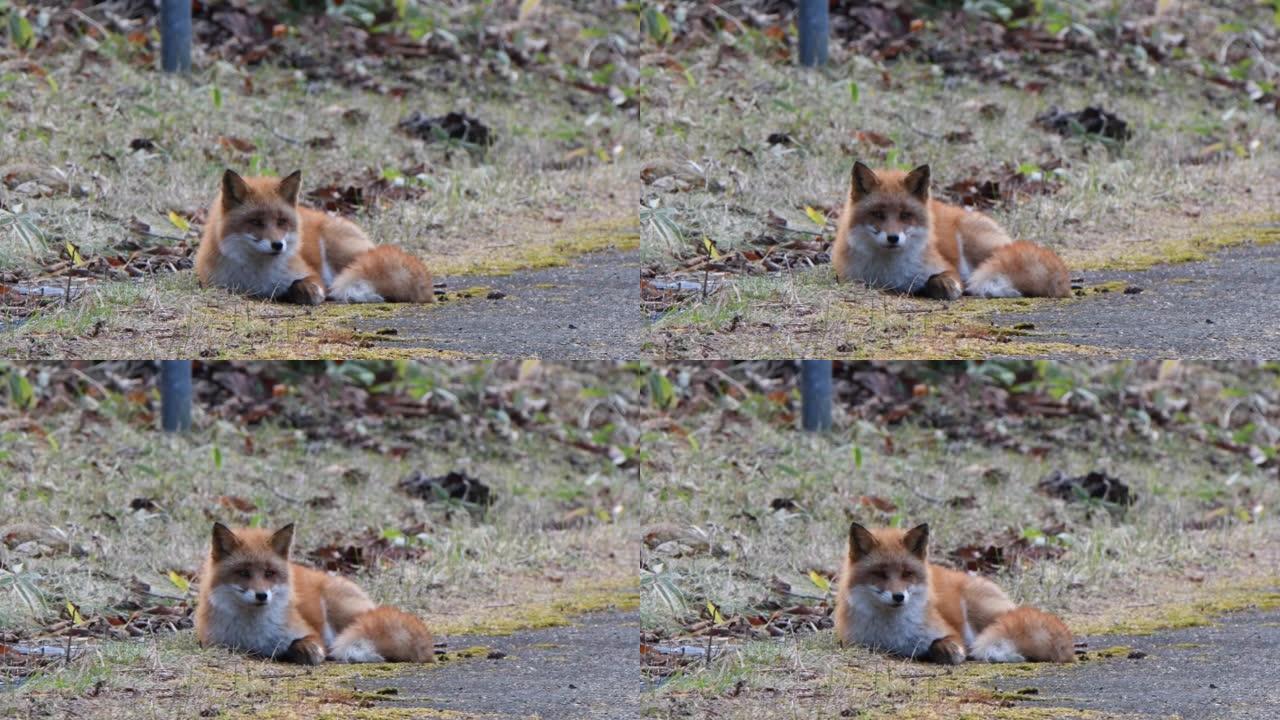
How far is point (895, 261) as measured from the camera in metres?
8.23

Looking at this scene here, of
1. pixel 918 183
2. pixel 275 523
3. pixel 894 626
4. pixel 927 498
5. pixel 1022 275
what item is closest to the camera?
pixel 894 626

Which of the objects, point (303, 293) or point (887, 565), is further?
point (303, 293)

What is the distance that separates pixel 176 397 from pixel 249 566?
3.70 m

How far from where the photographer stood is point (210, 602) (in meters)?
7.47

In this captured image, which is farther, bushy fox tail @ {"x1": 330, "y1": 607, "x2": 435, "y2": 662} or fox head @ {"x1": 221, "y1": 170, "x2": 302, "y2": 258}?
fox head @ {"x1": 221, "y1": 170, "x2": 302, "y2": 258}

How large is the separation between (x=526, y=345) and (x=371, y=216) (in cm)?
229

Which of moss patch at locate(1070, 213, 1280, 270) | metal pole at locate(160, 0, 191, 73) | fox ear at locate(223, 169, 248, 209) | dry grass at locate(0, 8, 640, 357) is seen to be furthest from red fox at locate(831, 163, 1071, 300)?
metal pole at locate(160, 0, 191, 73)

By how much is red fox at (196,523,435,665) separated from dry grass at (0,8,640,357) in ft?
5.58

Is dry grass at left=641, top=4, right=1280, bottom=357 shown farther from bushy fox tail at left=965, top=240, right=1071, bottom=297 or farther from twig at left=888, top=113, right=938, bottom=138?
bushy fox tail at left=965, top=240, right=1071, bottom=297

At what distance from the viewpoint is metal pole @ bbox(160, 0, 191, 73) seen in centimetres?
992

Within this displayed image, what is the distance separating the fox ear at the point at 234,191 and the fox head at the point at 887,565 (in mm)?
3958

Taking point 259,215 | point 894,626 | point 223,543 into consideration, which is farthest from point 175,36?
point 894,626

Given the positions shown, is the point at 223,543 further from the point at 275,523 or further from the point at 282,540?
the point at 275,523

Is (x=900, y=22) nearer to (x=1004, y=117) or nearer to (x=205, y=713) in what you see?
(x=1004, y=117)
